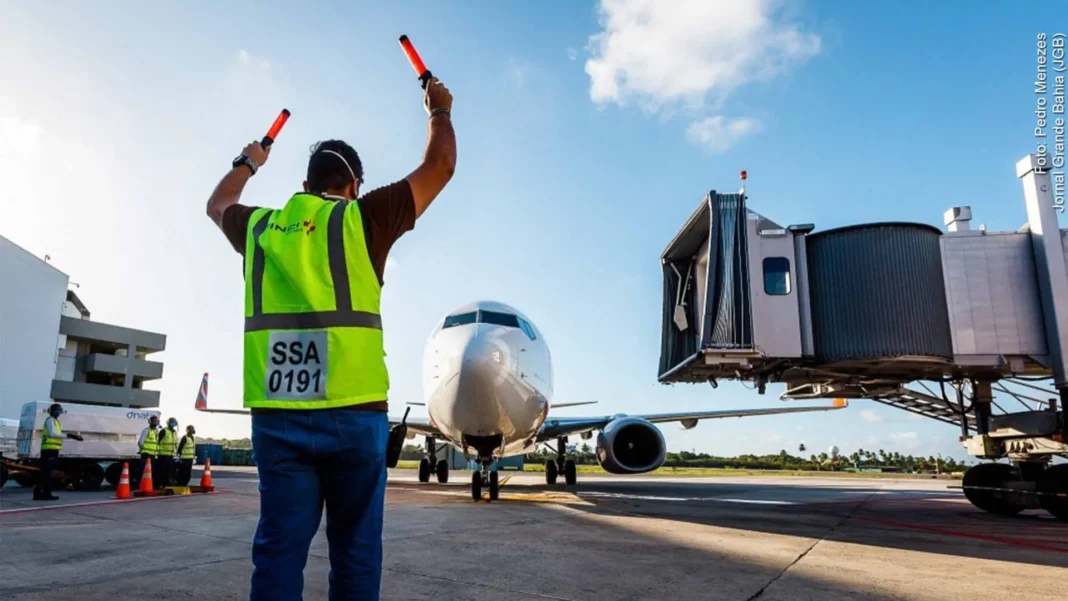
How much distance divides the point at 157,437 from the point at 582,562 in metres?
12.7

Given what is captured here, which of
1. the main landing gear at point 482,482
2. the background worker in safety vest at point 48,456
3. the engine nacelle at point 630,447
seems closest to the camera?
the main landing gear at point 482,482

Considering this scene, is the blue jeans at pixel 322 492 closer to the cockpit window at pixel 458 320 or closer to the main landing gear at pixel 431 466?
the cockpit window at pixel 458 320

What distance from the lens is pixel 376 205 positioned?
5.99 feet

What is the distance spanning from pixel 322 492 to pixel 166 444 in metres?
14.2

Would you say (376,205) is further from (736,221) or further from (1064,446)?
(1064,446)

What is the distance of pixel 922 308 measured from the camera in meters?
8.19

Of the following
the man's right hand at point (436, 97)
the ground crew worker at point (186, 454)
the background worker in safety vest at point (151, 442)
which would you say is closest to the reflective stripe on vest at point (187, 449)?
the ground crew worker at point (186, 454)

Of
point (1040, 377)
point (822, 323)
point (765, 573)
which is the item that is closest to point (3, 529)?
point (765, 573)

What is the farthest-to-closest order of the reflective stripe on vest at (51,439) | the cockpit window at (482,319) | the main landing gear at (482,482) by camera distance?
the reflective stripe on vest at (51,439) → the main landing gear at (482,482) → the cockpit window at (482,319)

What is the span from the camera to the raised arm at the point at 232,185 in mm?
2215

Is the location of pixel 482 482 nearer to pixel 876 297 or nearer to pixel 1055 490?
pixel 876 297

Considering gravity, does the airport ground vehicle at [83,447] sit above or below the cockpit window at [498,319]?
below

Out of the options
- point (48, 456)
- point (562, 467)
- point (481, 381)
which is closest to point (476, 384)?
point (481, 381)

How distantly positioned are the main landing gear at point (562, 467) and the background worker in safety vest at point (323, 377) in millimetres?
16537
